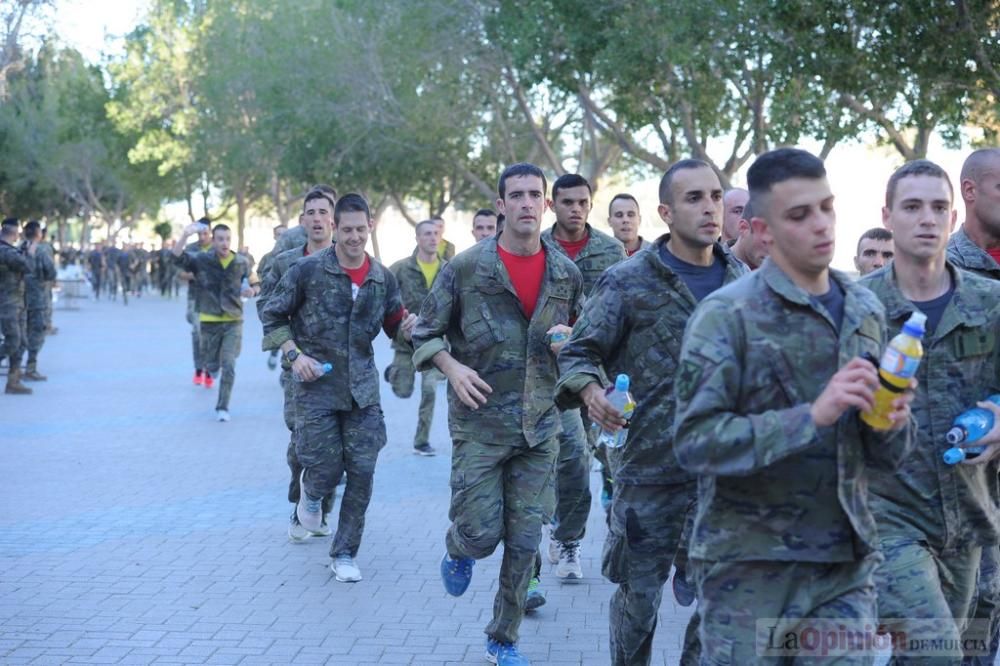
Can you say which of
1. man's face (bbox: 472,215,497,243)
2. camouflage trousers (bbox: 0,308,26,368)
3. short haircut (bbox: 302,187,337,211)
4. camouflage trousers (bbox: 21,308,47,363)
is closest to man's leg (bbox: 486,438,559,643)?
short haircut (bbox: 302,187,337,211)

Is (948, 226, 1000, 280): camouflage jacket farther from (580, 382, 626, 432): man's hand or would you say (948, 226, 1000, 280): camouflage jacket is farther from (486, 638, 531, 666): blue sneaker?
(486, 638, 531, 666): blue sneaker

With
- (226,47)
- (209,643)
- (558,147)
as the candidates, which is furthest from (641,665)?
(226,47)

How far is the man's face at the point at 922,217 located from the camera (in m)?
4.51

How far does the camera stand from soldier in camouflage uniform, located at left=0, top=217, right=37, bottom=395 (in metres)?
17.4

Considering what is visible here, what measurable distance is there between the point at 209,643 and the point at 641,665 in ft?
7.71

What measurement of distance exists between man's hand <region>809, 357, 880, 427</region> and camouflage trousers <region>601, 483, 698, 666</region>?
187cm

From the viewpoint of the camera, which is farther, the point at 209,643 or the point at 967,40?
the point at 967,40

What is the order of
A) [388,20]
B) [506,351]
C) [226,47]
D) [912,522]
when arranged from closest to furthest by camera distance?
[912,522] → [506,351] → [388,20] → [226,47]

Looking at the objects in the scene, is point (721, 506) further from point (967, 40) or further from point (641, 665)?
point (967, 40)

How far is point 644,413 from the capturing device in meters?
5.20

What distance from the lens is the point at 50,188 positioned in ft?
244

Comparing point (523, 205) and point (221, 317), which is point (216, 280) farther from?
point (523, 205)

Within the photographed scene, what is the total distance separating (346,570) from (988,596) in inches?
157

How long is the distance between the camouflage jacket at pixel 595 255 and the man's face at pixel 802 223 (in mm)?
3867
